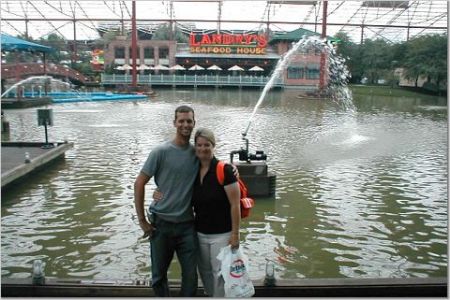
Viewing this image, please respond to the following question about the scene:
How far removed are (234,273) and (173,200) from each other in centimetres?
69

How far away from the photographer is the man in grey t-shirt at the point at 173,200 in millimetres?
3381

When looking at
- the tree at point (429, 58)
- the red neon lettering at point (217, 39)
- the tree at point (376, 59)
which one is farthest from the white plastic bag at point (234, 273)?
the red neon lettering at point (217, 39)

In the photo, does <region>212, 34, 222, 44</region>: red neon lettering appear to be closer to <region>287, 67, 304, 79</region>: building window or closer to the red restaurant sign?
the red restaurant sign

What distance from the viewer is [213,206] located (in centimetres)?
335

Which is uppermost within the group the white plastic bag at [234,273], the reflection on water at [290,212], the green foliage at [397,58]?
the green foliage at [397,58]

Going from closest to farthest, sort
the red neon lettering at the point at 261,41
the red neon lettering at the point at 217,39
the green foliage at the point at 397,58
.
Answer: the green foliage at the point at 397,58, the red neon lettering at the point at 261,41, the red neon lettering at the point at 217,39

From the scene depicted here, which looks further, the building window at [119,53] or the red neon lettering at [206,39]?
the building window at [119,53]

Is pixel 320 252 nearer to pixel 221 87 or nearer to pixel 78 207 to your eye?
pixel 78 207

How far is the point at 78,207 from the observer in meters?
7.64

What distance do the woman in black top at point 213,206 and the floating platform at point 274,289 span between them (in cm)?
67

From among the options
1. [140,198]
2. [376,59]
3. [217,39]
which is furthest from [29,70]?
[376,59]

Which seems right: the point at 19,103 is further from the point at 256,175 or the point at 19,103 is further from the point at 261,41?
the point at 261,41

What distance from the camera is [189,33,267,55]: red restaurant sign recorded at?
190ft

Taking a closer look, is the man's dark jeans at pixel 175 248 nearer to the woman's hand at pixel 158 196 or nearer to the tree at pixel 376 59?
the woman's hand at pixel 158 196
